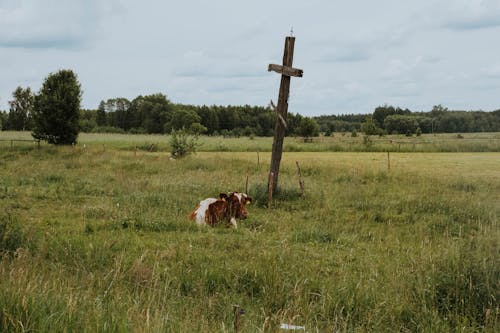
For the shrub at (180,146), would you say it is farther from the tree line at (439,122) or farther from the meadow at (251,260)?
the tree line at (439,122)

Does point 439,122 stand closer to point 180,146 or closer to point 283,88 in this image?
point 180,146

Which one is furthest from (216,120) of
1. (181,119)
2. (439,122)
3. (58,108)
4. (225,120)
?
(58,108)

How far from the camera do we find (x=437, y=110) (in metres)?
137

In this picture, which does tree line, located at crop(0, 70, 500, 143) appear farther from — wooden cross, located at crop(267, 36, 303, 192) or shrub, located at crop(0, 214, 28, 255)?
shrub, located at crop(0, 214, 28, 255)

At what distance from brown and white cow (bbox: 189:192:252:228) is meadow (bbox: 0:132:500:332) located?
1.05ft

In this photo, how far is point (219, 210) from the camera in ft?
33.4

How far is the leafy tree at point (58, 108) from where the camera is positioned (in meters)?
34.8

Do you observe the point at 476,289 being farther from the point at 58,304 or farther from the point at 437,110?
the point at 437,110

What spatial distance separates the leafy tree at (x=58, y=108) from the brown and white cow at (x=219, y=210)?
90.7 ft

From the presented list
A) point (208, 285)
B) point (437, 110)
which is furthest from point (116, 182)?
point (437, 110)

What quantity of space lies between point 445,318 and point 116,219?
6833 mm

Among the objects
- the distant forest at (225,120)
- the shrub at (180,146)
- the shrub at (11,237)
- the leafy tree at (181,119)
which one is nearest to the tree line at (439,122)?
the distant forest at (225,120)

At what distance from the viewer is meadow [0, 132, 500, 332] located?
4.04 metres

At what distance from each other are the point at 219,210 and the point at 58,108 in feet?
92.3
